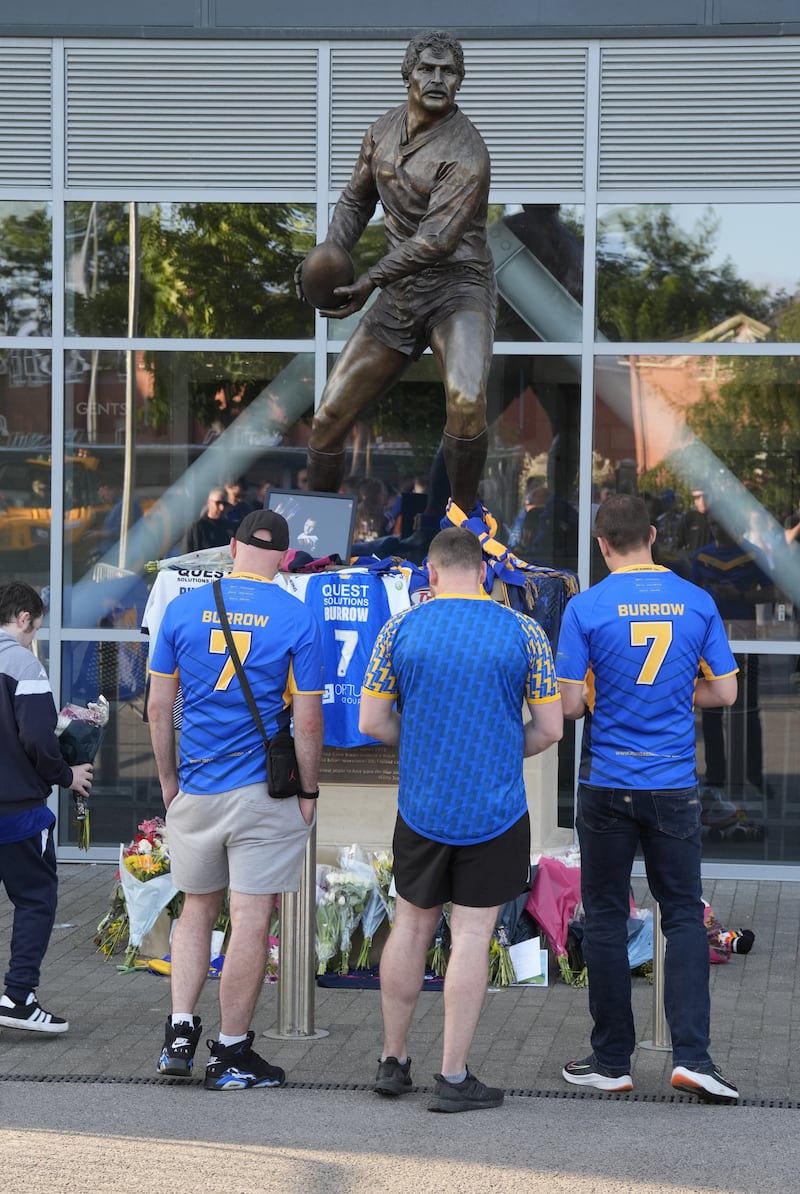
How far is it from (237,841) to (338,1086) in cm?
90

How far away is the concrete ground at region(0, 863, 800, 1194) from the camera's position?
4.56 metres

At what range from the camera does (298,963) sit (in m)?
6.10

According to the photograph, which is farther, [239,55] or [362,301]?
[239,55]

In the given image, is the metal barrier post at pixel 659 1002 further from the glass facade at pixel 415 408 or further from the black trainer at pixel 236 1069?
the glass facade at pixel 415 408

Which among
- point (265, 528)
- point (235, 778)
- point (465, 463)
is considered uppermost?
point (465, 463)

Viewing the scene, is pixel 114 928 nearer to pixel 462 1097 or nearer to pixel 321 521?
pixel 321 521

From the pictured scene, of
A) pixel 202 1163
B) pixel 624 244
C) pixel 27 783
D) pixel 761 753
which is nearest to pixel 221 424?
pixel 624 244

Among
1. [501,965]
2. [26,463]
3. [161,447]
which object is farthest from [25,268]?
[501,965]

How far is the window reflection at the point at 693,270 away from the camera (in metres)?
9.94

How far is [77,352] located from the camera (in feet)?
34.1

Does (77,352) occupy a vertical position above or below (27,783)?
above

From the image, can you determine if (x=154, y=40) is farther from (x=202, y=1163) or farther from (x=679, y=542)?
(x=202, y=1163)

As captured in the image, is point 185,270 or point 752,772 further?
point 185,270

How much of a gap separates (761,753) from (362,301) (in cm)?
439
